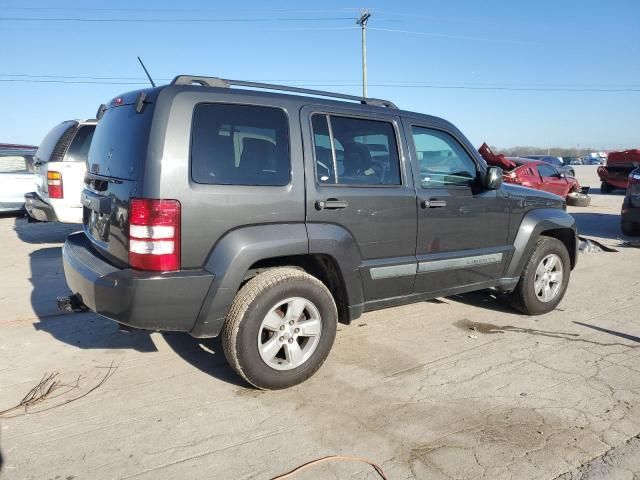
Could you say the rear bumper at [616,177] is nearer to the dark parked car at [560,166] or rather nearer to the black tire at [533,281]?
the dark parked car at [560,166]

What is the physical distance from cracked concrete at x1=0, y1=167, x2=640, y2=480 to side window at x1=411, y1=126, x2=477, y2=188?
1.40 meters

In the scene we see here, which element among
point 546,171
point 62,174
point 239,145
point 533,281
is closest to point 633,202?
point 533,281

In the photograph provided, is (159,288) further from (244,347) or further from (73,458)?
(73,458)

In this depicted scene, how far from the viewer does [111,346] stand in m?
4.23

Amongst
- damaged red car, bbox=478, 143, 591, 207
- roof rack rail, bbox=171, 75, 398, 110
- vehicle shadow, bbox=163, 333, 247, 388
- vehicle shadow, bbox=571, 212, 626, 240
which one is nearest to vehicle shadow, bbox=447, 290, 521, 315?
roof rack rail, bbox=171, 75, 398, 110

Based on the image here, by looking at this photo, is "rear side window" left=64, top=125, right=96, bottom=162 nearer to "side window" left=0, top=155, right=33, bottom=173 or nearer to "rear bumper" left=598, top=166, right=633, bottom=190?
"side window" left=0, top=155, right=33, bottom=173

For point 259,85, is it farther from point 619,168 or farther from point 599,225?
point 619,168

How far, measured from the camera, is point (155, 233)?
9.62ft

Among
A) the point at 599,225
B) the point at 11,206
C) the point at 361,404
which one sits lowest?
the point at 361,404

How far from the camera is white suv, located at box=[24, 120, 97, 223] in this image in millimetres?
7641

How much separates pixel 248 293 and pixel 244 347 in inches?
13.6

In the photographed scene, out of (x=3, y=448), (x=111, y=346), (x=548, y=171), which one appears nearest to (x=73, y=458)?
(x=3, y=448)

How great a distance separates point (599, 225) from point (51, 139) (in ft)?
38.4

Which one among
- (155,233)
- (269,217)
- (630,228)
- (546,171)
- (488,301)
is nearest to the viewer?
(155,233)
